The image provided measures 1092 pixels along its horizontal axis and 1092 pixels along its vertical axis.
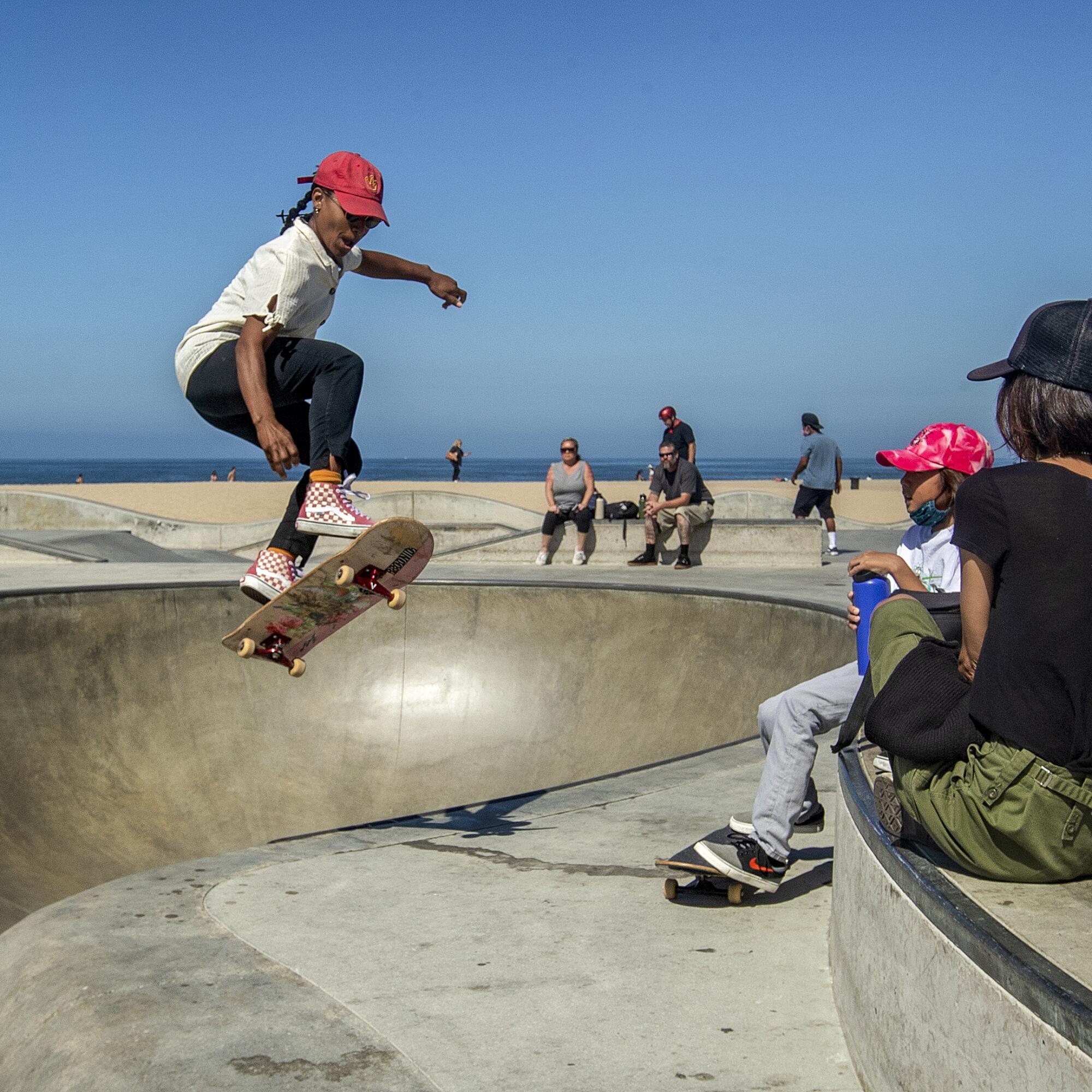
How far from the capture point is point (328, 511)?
4695 mm

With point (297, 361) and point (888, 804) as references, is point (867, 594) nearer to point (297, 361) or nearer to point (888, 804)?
point (888, 804)

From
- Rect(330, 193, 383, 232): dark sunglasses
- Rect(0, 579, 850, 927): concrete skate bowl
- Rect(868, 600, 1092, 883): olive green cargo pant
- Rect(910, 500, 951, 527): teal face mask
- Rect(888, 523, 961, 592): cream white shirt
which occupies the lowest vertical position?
Rect(0, 579, 850, 927): concrete skate bowl

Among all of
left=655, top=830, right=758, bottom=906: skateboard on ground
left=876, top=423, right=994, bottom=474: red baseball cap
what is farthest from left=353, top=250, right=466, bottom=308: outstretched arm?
left=655, top=830, right=758, bottom=906: skateboard on ground

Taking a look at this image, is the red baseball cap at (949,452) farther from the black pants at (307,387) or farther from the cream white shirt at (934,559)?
the black pants at (307,387)

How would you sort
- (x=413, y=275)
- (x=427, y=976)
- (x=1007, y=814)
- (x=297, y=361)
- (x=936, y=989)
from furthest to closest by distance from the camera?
(x=413, y=275) → (x=297, y=361) → (x=427, y=976) → (x=1007, y=814) → (x=936, y=989)

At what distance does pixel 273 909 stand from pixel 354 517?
5.96ft

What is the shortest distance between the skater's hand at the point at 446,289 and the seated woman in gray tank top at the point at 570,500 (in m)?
8.02

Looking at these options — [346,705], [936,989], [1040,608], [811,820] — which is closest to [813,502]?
[346,705]

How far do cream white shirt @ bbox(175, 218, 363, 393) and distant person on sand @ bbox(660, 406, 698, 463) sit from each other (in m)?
9.88

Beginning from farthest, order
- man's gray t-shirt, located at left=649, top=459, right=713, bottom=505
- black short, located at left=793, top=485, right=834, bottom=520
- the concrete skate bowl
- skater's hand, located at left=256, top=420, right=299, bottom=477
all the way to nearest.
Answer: black short, located at left=793, top=485, right=834, bottom=520
man's gray t-shirt, located at left=649, top=459, right=713, bottom=505
the concrete skate bowl
skater's hand, located at left=256, top=420, right=299, bottom=477

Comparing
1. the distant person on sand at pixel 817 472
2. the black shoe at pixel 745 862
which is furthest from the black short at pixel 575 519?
the black shoe at pixel 745 862

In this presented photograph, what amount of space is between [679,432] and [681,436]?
86mm

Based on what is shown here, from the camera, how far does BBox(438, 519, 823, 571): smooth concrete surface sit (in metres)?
13.0

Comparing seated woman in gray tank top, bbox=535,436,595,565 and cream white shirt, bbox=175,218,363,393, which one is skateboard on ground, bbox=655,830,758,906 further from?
seated woman in gray tank top, bbox=535,436,595,565
